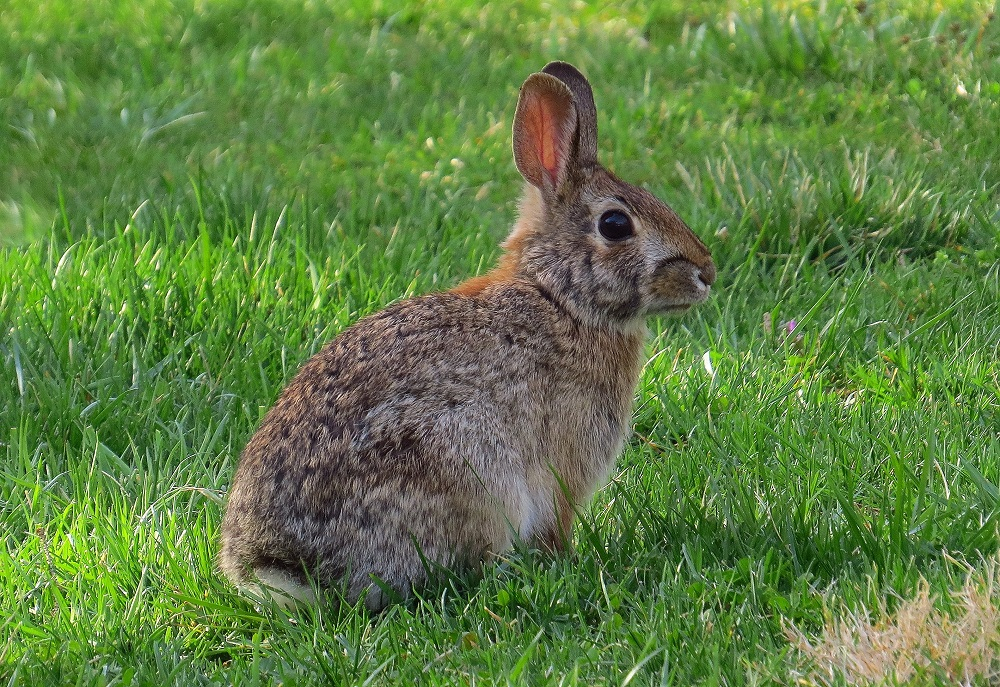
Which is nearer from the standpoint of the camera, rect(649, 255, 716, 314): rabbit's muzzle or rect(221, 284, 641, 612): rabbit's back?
rect(221, 284, 641, 612): rabbit's back

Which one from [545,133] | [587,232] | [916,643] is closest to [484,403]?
[587,232]

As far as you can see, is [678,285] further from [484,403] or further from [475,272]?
[475,272]

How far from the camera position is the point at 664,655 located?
3076 millimetres

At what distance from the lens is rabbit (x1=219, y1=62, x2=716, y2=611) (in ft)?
11.9

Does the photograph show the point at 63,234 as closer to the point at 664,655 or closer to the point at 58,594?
the point at 58,594

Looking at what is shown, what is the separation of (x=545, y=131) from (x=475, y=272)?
4.40 ft

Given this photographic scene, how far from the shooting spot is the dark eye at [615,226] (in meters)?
4.11

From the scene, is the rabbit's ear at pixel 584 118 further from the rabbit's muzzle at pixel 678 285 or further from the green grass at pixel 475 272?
the green grass at pixel 475 272

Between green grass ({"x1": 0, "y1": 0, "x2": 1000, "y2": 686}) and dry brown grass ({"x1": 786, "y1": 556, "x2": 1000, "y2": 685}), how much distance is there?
89mm

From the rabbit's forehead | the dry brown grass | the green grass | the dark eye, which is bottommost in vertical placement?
the green grass

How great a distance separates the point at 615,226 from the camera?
13.5ft

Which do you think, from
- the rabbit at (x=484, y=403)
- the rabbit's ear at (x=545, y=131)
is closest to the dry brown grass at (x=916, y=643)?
the rabbit at (x=484, y=403)

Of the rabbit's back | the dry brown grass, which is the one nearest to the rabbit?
the rabbit's back

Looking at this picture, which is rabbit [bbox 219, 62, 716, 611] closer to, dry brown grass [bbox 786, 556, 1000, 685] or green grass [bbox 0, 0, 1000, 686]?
green grass [bbox 0, 0, 1000, 686]
